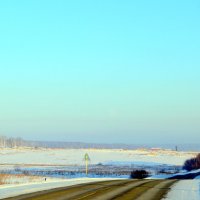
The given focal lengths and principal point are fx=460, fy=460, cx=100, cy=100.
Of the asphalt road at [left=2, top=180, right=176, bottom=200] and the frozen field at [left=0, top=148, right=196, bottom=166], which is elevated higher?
the frozen field at [left=0, top=148, right=196, bottom=166]

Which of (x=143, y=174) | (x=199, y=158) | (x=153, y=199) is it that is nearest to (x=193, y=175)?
(x=143, y=174)

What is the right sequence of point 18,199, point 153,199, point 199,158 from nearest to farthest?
point 18,199, point 153,199, point 199,158

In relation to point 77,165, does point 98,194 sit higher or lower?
lower

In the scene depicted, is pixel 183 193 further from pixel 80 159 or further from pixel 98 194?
pixel 80 159

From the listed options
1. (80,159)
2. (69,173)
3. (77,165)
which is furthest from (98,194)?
(80,159)

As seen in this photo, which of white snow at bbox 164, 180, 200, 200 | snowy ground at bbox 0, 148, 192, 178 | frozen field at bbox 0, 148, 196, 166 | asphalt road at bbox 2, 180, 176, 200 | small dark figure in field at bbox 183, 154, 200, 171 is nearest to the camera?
asphalt road at bbox 2, 180, 176, 200

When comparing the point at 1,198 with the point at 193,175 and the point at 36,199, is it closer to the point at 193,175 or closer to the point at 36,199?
the point at 36,199

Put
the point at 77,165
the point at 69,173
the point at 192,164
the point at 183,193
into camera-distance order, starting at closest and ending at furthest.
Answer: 1. the point at 183,193
2. the point at 69,173
3. the point at 192,164
4. the point at 77,165

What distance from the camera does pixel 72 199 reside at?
1902cm

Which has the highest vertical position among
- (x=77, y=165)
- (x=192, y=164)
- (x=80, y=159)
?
(x=80, y=159)

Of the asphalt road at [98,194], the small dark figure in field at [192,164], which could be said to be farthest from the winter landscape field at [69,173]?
the small dark figure in field at [192,164]

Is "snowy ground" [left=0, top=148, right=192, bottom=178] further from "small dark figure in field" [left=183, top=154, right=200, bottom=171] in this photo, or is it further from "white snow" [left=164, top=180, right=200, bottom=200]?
"white snow" [left=164, top=180, right=200, bottom=200]

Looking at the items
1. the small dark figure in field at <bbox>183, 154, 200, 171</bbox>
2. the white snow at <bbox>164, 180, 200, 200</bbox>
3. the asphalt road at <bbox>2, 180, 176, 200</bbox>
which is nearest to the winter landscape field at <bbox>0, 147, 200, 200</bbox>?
the white snow at <bbox>164, 180, 200, 200</bbox>

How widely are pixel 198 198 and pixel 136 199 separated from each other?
280cm
